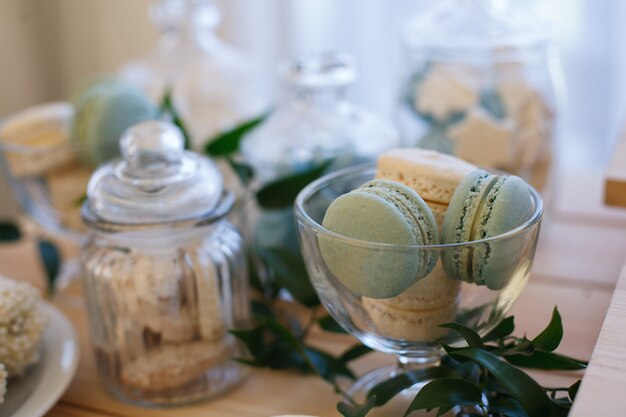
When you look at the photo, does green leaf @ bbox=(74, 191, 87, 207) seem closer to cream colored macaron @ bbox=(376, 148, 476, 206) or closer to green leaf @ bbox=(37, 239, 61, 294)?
green leaf @ bbox=(37, 239, 61, 294)

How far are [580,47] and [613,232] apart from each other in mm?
350

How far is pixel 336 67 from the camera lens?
649 millimetres

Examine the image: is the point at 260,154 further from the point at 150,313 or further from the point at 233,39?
the point at 233,39

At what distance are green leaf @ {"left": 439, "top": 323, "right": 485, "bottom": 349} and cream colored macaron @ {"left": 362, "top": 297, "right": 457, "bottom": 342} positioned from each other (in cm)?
1

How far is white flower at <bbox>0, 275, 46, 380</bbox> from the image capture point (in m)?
0.49

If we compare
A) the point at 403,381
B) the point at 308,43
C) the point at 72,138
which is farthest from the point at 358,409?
the point at 308,43

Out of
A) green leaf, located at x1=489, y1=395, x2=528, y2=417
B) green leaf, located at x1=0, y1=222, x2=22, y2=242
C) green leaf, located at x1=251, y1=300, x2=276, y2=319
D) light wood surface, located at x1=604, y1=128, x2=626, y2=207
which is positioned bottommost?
green leaf, located at x1=251, y1=300, x2=276, y2=319

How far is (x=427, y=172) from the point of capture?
0.44m

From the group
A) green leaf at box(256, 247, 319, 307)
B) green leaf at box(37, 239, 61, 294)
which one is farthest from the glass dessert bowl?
green leaf at box(37, 239, 61, 294)

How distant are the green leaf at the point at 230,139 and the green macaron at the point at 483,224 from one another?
27cm

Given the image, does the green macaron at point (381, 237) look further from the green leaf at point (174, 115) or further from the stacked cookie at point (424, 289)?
the green leaf at point (174, 115)

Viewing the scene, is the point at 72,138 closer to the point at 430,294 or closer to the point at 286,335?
the point at 286,335

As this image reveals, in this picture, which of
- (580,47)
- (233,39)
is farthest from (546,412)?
(233,39)

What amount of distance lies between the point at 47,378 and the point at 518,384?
293 millimetres
